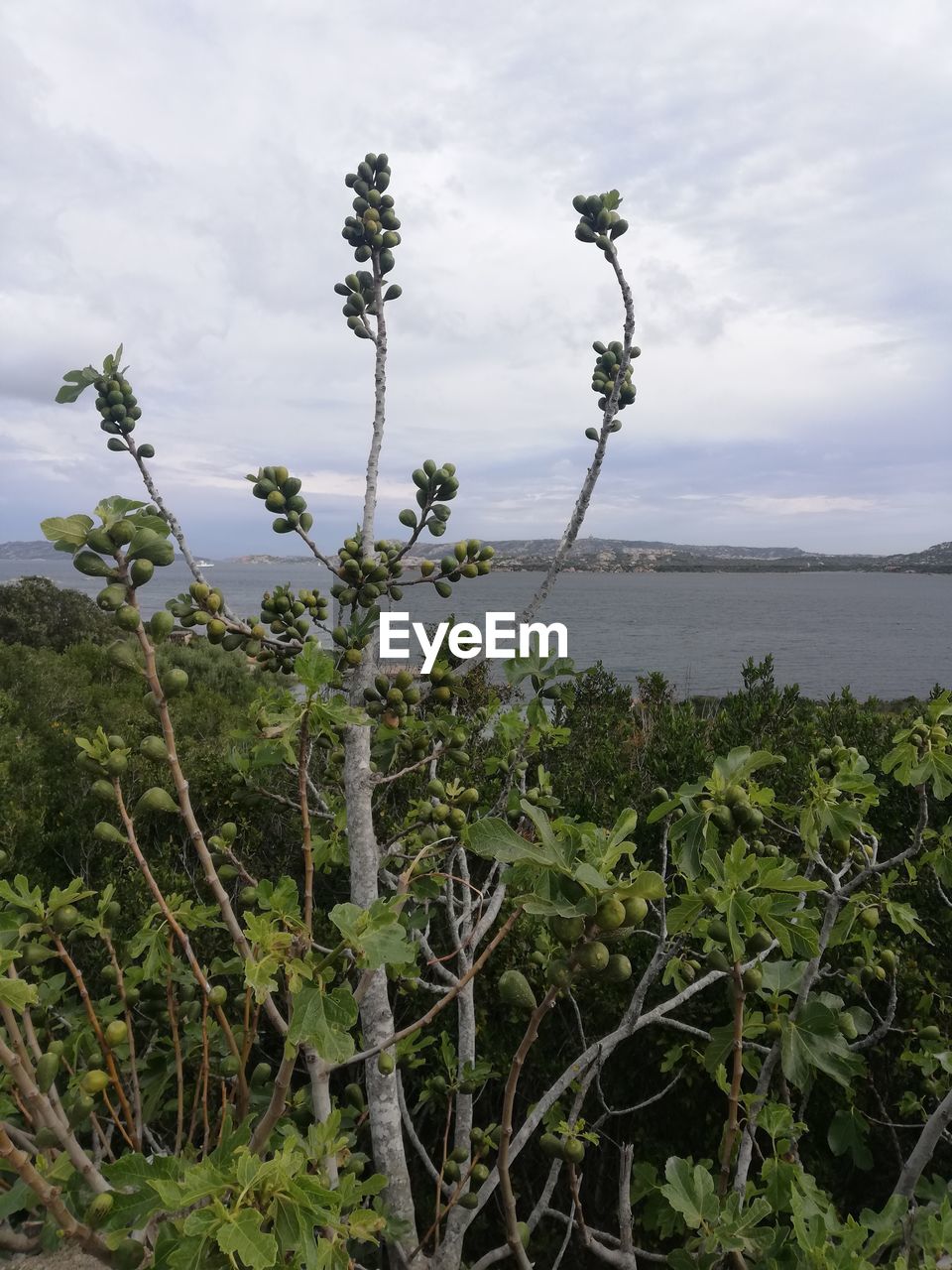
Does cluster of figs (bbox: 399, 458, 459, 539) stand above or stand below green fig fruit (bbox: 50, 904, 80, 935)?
above

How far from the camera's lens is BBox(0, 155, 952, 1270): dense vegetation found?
1380 millimetres

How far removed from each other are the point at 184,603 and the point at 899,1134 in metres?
4.00

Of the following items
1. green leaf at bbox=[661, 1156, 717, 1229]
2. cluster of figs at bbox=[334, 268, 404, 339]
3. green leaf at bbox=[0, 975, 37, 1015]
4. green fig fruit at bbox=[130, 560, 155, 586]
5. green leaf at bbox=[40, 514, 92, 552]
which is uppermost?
cluster of figs at bbox=[334, 268, 404, 339]

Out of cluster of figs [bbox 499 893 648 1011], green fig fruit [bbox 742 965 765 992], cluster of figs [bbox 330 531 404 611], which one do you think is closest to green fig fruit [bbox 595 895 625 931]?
cluster of figs [bbox 499 893 648 1011]

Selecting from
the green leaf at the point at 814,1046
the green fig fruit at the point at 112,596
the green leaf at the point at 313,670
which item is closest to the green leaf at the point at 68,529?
the green fig fruit at the point at 112,596

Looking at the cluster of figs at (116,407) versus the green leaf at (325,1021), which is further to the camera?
the cluster of figs at (116,407)

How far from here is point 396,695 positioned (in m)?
2.31

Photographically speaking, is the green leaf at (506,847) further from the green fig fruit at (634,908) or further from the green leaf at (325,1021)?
the green leaf at (325,1021)

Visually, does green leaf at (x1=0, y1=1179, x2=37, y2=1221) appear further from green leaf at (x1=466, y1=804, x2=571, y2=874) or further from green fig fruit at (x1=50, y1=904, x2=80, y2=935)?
green leaf at (x1=466, y1=804, x2=571, y2=874)

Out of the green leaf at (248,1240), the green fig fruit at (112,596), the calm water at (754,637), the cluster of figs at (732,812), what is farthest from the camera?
the calm water at (754,637)

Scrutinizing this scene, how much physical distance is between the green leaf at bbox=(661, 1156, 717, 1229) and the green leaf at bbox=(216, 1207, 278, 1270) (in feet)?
2.90

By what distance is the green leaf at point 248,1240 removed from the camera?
1.11 metres

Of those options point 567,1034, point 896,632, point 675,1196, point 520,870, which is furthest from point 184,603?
point 896,632

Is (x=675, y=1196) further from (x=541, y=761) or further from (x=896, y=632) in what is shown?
(x=896, y=632)
